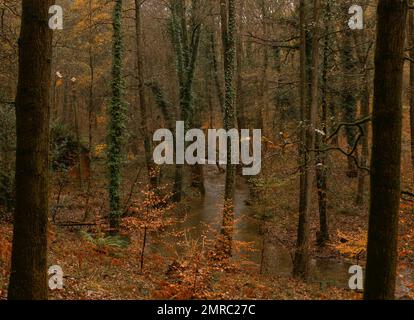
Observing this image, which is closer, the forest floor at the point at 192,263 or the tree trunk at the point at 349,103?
the forest floor at the point at 192,263

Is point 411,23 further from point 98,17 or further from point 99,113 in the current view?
point 99,113

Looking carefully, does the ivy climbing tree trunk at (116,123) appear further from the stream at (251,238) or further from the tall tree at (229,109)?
the tall tree at (229,109)

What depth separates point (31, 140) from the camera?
589cm

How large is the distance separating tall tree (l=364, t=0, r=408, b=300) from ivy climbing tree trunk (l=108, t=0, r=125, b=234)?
14.2 m

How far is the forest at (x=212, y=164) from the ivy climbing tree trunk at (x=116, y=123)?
57 millimetres

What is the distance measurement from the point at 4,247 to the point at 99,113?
27110 mm

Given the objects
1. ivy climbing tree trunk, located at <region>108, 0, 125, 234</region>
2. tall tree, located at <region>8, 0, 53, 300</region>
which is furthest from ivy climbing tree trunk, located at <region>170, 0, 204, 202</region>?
tall tree, located at <region>8, 0, 53, 300</region>

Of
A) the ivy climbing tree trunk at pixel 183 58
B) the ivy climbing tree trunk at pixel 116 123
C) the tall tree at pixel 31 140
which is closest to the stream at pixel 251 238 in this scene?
the ivy climbing tree trunk at pixel 183 58

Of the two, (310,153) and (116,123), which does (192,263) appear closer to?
(310,153)

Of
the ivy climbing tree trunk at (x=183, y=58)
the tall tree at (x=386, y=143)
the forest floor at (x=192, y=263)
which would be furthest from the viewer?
the ivy climbing tree trunk at (x=183, y=58)

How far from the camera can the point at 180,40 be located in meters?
26.1

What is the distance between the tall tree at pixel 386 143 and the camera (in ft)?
15.7

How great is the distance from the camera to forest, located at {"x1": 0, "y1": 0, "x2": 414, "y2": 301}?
232 inches
